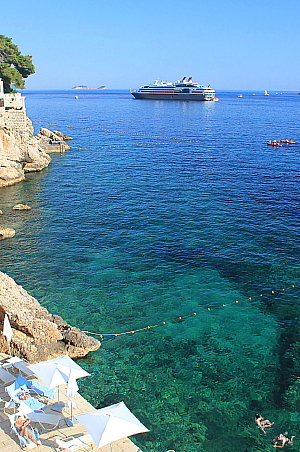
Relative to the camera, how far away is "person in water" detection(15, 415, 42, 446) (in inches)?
599

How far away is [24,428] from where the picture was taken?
15352mm

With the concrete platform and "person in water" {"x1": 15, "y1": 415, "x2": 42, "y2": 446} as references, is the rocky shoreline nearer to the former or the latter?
the concrete platform

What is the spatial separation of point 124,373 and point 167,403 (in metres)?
2.95

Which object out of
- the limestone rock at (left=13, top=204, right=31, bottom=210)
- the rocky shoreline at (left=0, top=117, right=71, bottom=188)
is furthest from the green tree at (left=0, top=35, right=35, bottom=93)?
the limestone rock at (left=13, top=204, right=31, bottom=210)

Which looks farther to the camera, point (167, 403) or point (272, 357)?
point (272, 357)

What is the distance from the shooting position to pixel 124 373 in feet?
67.5

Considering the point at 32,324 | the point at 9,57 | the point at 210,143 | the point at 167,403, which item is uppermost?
the point at 9,57

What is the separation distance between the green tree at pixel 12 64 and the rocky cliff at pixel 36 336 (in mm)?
55518

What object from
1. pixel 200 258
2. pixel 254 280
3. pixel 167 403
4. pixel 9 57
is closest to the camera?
pixel 167 403

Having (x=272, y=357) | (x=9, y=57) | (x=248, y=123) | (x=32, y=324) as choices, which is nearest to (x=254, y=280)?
(x=272, y=357)

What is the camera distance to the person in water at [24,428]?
15219mm

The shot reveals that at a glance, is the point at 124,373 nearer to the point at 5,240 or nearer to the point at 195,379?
the point at 195,379

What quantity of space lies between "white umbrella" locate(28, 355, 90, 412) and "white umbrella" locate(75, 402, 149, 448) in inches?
92.6

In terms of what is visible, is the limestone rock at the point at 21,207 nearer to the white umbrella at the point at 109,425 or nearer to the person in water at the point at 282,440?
the white umbrella at the point at 109,425
